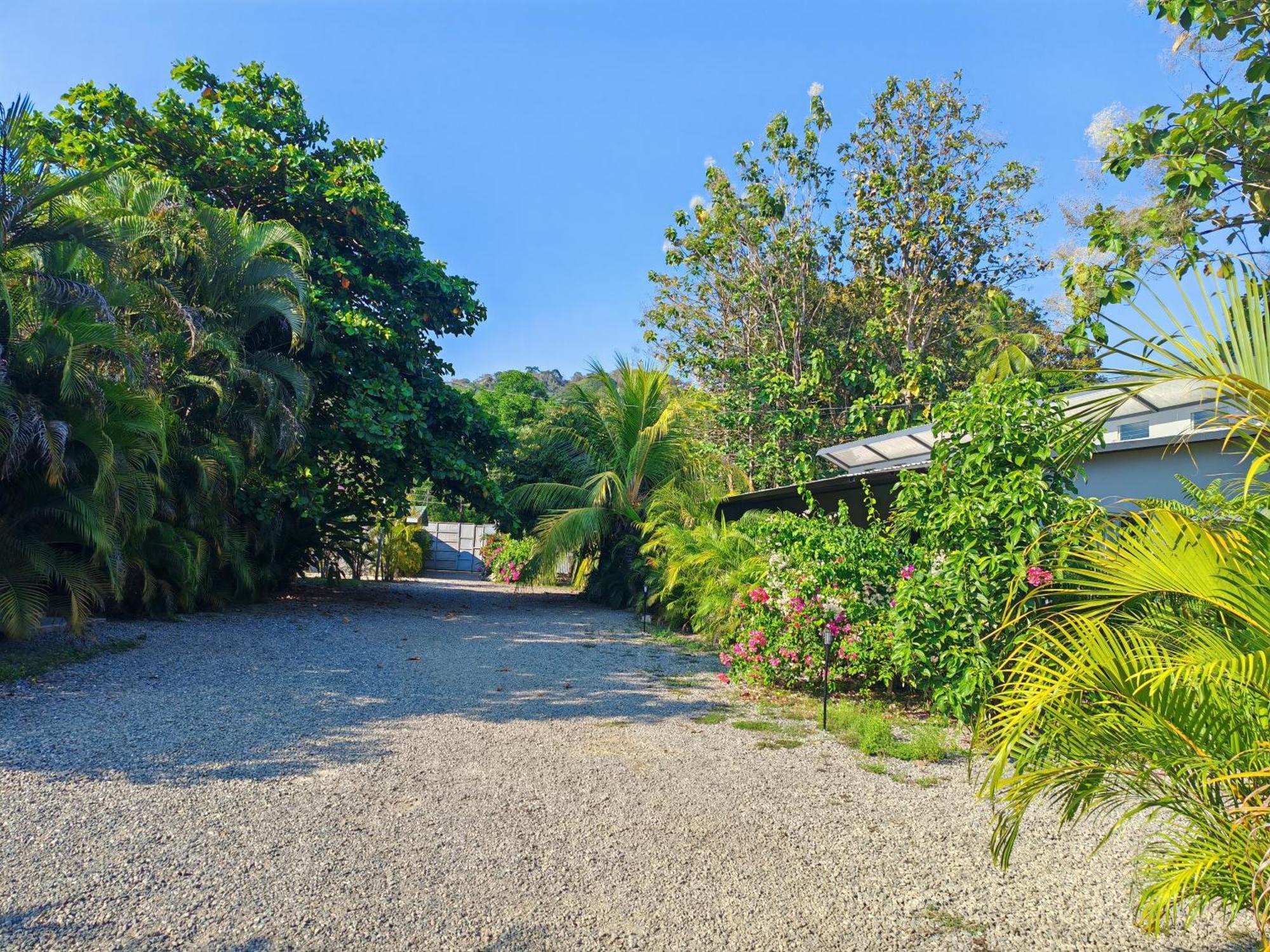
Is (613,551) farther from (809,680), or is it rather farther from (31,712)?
(31,712)

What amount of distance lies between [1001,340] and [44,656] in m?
15.0

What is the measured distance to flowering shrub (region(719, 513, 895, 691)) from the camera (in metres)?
7.21

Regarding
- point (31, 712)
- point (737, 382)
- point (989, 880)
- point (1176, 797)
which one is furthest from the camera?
point (737, 382)

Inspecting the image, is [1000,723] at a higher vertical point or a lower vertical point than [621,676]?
higher

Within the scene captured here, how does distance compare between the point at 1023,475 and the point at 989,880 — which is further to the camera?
the point at 1023,475

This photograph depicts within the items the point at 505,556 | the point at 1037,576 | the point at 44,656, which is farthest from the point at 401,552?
the point at 1037,576

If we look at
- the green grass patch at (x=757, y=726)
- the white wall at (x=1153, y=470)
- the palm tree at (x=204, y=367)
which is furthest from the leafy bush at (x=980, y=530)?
the palm tree at (x=204, y=367)

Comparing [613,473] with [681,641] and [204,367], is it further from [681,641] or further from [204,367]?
[204,367]

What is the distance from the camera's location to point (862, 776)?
5387 mm

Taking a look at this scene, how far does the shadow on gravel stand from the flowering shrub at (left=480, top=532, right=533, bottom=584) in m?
8.52

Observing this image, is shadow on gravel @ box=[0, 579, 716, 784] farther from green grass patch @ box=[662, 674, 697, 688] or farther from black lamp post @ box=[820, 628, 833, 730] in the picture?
black lamp post @ box=[820, 628, 833, 730]

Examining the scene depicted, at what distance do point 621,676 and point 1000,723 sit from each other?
591 cm

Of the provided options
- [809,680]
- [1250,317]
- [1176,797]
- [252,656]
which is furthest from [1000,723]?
[252,656]

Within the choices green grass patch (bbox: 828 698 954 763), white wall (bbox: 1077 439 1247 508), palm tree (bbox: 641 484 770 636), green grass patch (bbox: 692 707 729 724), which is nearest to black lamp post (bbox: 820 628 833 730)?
green grass patch (bbox: 828 698 954 763)
